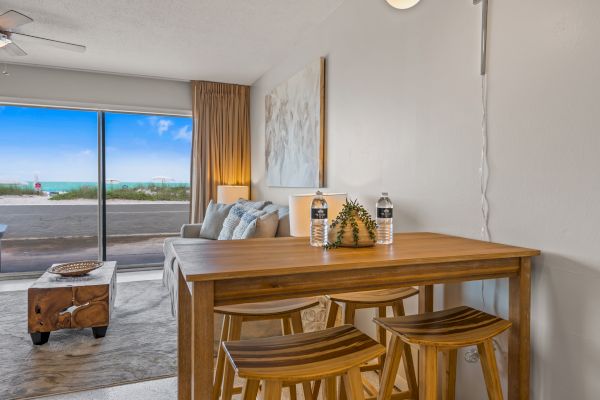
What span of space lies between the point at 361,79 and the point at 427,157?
2.90ft

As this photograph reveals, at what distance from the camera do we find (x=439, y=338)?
1275 mm

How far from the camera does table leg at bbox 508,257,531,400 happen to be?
4.51ft

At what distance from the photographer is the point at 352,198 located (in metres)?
2.75

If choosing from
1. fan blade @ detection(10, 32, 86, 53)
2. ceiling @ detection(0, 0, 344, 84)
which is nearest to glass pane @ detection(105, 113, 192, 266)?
ceiling @ detection(0, 0, 344, 84)

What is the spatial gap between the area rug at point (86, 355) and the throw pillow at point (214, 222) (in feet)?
3.32

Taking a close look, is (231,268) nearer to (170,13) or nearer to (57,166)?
(170,13)

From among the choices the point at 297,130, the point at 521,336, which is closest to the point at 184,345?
the point at 521,336

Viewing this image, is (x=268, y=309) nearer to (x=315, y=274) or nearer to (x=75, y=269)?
(x=315, y=274)

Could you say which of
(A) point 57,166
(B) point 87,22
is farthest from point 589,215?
(A) point 57,166

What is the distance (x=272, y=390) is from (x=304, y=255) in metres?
0.43

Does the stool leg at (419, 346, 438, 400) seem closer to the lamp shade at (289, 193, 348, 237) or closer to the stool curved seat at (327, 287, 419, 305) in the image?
the stool curved seat at (327, 287, 419, 305)

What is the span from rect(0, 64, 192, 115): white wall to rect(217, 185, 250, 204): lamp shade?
113 cm

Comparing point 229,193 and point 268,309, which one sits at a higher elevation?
point 229,193

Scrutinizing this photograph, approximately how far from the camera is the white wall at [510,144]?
50.6 inches
